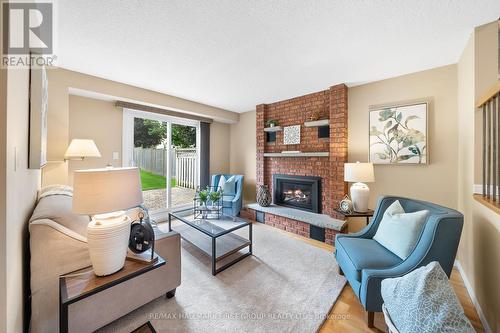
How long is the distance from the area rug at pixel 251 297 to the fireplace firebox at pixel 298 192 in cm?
103

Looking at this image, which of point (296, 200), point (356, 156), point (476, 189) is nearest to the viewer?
point (476, 189)

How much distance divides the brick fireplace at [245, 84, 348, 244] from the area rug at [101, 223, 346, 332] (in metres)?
0.95

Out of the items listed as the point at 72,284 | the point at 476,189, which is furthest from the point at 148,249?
the point at 476,189

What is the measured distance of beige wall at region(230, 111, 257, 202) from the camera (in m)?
4.61

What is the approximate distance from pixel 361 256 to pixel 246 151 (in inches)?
135

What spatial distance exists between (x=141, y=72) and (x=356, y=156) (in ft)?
10.8

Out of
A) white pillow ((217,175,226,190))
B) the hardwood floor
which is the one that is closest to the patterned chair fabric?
the hardwood floor

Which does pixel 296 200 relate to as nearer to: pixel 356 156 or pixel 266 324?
pixel 356 156

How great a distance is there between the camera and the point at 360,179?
2494 mm

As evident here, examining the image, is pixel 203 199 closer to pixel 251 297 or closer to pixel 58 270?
pixel 251 297

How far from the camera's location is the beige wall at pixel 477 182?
4.67 feet

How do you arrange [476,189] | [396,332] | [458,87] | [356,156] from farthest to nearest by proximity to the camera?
[356,156], [458,87], [476,189], [396,332]

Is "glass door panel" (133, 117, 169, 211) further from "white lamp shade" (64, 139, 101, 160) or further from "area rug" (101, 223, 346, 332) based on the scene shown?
"area rug" (101, 223, 346, 332)

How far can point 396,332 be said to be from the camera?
1004 millimetres
